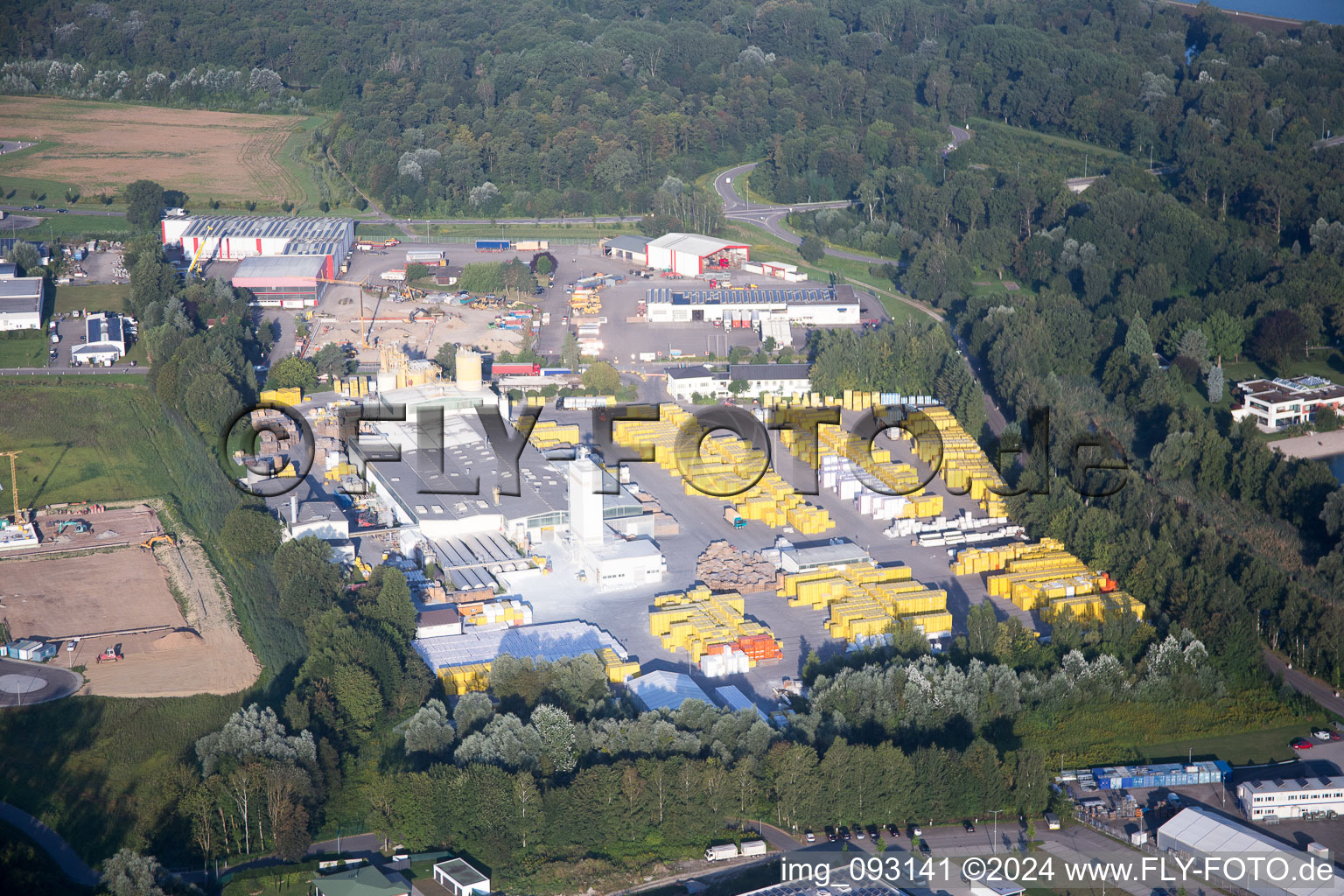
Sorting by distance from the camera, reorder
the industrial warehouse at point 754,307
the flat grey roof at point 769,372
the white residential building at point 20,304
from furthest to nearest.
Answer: the industrial warehouse at point 754,307 < the white residential building at point 20,304 < the flat grey roof at point 769,372

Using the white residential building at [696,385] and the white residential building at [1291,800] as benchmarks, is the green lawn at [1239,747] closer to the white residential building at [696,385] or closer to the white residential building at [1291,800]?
the white residential building at [1291,800]

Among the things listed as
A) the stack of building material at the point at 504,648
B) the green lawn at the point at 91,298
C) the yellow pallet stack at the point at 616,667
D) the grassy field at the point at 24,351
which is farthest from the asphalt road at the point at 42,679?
the green lawn at the point at 91,298

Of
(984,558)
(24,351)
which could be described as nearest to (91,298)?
(24,351)

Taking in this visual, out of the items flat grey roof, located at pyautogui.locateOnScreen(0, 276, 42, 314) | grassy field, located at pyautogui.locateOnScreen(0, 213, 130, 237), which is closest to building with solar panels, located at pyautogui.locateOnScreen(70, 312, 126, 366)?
flat grey roof, located at pyautogui.locateOnScreen(0, 276, 42, 314)

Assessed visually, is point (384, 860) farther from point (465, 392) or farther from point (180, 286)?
point (180, 286)

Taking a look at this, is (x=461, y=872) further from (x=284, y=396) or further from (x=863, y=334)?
(x=863, y=334)

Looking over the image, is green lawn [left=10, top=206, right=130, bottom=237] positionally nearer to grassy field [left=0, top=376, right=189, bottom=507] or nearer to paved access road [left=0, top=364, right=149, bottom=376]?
paved access road [left=0, top=364, right=149, bottom=376]
